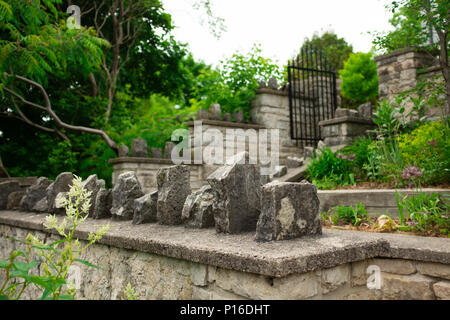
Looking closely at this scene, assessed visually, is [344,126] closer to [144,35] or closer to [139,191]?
[139,191]

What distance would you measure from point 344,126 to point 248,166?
463cm

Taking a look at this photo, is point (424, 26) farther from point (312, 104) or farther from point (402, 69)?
point (312, 104)

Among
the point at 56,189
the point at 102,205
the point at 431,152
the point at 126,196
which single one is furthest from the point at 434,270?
the point at 56,189

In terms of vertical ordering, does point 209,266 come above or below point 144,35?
below

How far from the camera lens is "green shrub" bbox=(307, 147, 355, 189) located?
4.82m

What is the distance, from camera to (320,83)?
10.1 m

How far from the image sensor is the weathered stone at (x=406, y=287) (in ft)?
6.56

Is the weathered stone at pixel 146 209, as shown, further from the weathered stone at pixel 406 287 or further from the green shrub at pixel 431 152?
the green shrub at pixel 431 152

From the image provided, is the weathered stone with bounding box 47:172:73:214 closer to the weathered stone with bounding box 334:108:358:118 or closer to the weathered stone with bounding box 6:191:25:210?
the weathered stone with bounding box 6:191:25:210

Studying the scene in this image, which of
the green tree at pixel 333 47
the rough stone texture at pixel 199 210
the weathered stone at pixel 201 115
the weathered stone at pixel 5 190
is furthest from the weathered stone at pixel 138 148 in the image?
the green tree at pixel 333 47

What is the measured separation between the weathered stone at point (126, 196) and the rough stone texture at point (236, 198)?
1013mm

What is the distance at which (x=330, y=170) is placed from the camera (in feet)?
17.1

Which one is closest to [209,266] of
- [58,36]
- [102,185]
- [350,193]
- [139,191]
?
[139,191]

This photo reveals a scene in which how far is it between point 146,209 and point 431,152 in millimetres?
2981
